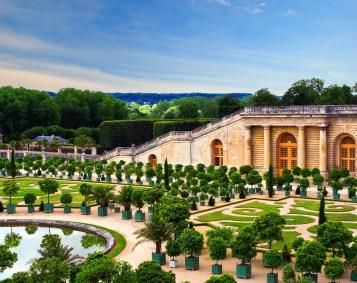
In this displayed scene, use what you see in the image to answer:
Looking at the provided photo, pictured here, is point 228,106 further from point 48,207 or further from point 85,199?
point 48,207

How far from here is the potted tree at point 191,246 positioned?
79.8 ft

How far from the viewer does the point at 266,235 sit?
24672 mm

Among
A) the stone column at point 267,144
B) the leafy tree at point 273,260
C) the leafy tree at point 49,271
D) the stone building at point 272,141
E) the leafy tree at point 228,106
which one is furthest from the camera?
the leafy tree at point 228,106

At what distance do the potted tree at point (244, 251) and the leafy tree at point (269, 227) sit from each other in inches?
37.1

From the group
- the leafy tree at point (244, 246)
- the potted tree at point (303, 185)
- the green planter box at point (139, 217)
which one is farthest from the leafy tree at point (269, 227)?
the potted tree at point (303, 185)

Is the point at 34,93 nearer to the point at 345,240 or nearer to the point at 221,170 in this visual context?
the point at 221,170

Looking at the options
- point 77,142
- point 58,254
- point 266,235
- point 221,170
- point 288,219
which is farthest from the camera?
point 77,142

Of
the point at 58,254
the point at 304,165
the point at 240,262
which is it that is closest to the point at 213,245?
the point at 240,262

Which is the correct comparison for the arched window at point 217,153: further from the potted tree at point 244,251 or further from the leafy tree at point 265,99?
the potted tree at point 244,251

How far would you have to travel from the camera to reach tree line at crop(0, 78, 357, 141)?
88688 mm

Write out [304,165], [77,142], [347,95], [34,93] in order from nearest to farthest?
[304,165] → [77,142] → [347,95] → [34,93]

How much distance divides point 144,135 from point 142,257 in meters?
51.7

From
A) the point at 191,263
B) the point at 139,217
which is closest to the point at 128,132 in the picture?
the point at 139,217

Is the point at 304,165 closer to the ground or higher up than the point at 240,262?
higher up
